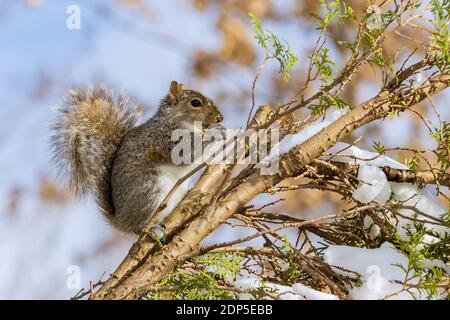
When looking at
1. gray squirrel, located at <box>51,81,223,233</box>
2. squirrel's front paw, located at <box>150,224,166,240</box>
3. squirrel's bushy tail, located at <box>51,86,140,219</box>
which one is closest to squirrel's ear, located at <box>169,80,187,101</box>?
gray squirrel, located at <box>51,81,223,233</box>

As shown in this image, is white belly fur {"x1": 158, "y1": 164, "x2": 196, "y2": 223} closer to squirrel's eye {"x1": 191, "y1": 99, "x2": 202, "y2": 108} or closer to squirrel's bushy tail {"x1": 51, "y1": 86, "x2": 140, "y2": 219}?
squirrel's bushy tail {"x1": 51, "y1": 86, "x2": 140, "y2": 219}

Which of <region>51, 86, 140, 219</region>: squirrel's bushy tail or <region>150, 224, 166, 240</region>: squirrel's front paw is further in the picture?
<region>51, 86, 140, 219</region>: squirrel's bushy tail

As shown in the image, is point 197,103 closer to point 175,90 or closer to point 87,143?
point 175,90

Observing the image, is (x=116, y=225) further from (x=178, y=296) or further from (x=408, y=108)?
(x=408, y=108)

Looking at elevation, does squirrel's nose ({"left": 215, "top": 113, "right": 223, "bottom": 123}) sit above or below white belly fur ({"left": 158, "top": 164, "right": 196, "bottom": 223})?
above

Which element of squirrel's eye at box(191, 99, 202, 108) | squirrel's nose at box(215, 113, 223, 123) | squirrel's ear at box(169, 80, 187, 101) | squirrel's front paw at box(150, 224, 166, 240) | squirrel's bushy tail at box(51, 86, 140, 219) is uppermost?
squirrel's ear at box(169, 80, 187, 101)

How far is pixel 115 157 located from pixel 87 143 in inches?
4.9

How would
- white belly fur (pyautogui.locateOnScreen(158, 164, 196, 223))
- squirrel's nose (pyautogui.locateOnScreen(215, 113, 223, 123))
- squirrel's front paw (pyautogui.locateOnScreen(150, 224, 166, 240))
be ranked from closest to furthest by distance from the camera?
squirrel's front paw (pyautogui.locateOnScreen(150, 224, 166, 240))
white belly fur (pyautogui.locateOnScreen(158, 164, 196, 223))
squirrel's nose (pyautogui.locateOnScreen(215, 113, 223, 123))

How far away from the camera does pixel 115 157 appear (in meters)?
2.50

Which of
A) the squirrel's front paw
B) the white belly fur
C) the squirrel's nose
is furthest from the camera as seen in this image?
the squirrel's nose

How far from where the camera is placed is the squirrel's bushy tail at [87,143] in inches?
96.0

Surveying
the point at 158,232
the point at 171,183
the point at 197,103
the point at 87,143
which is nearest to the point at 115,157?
the point at 87,143

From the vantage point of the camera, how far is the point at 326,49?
1.51 meters

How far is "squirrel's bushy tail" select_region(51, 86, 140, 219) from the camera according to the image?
2.44m
